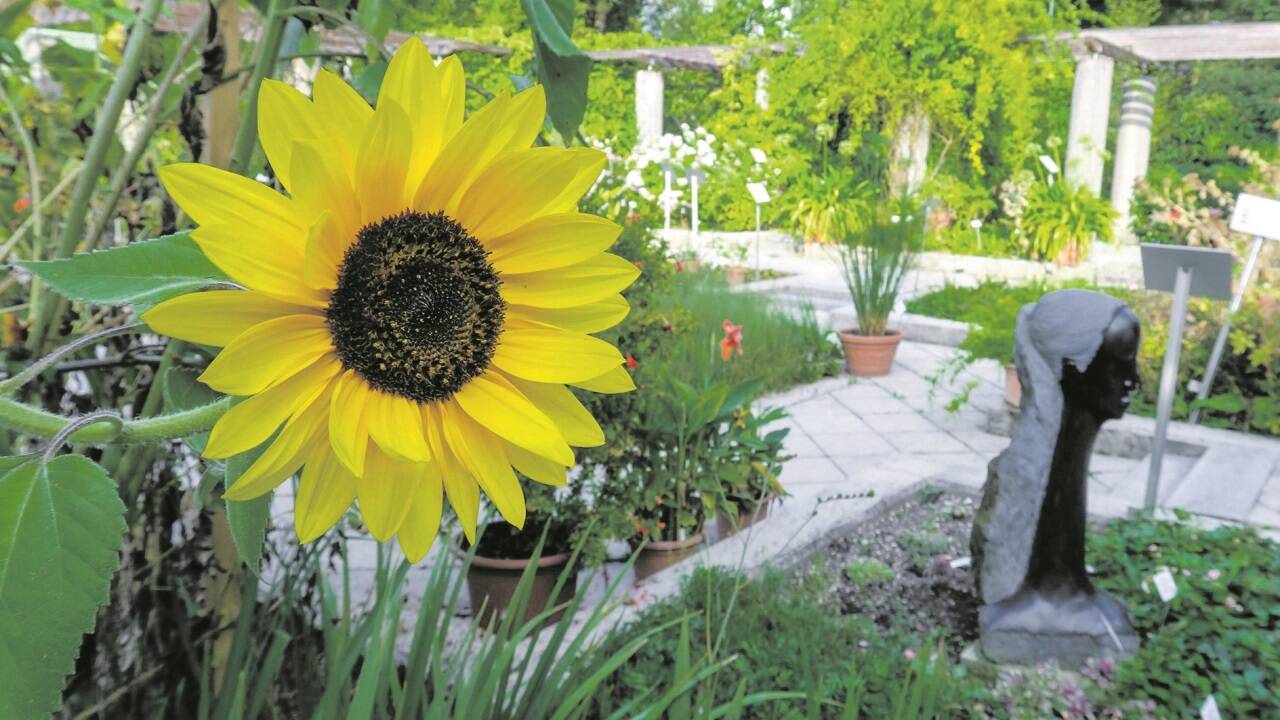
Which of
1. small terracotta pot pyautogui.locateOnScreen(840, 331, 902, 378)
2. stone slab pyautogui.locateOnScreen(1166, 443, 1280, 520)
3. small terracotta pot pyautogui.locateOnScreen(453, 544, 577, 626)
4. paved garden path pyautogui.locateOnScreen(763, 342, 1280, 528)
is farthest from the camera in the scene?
small terracotta pot pyautogui.locateOnScreen(840, 331, 902, 378)

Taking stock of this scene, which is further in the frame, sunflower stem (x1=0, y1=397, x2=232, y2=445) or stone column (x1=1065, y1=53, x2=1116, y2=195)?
stone column (x1=1065, y1=53, x2=1116, y2=195)

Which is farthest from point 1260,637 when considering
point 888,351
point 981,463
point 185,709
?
point 888,351

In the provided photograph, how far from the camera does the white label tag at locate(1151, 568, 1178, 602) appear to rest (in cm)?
279

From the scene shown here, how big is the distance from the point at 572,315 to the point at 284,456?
18 centimetres

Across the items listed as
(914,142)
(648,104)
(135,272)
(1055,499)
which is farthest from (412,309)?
(648,104)

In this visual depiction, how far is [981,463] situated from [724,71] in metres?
10.7

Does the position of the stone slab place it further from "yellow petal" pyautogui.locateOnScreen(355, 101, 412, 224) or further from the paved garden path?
"yellow petal" pyautogui.locateOnScreen(355, 101, 412, 224)

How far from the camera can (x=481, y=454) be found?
514mm

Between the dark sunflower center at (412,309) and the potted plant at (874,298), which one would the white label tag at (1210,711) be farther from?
the potted plant at (874,298)

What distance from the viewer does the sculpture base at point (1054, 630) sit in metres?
2.78

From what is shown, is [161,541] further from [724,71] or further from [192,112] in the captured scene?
[724,71]

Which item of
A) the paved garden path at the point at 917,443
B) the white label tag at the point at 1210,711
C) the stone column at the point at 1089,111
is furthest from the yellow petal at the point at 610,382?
the stone column at the point at 1089,111

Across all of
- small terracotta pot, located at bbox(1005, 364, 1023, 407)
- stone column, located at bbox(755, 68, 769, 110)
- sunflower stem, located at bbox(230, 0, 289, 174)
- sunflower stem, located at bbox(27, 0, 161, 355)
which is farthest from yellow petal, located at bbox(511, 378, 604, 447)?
stone column, located at bbox(755, 68, 769, 110)

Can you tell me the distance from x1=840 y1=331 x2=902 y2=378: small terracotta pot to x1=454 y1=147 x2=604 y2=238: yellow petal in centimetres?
647
